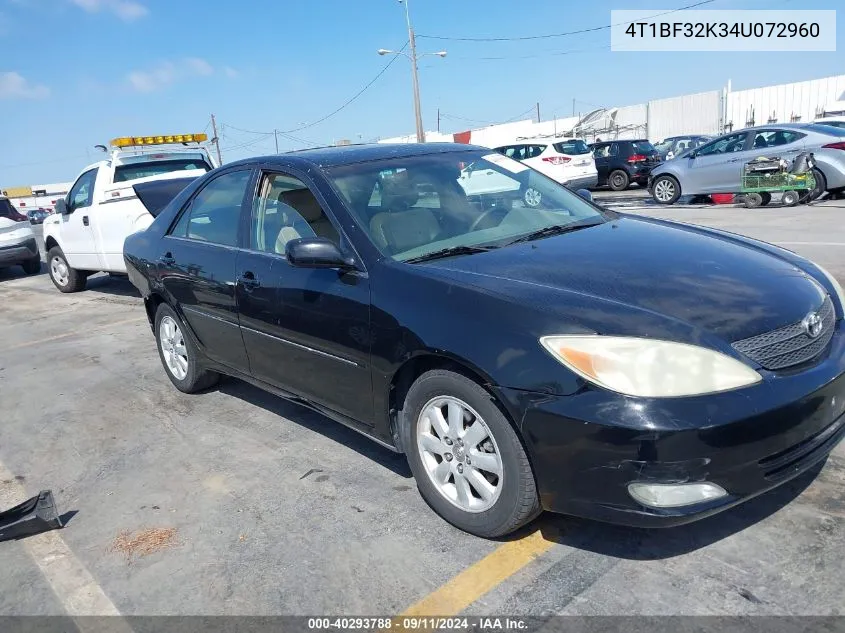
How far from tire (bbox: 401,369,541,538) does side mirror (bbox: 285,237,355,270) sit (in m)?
0.69

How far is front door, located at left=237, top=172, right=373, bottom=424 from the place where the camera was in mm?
3189

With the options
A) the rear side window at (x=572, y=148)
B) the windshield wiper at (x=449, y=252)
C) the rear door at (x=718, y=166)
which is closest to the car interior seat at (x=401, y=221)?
the windshield wiper at (x=449, y=252)

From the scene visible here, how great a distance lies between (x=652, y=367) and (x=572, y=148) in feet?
52.7

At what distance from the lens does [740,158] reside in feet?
44.3

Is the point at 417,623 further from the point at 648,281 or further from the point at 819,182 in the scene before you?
the point at 819,182

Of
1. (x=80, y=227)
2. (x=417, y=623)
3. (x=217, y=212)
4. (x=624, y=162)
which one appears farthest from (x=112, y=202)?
(x=624, y=162)

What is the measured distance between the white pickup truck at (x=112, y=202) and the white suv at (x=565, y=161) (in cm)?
928

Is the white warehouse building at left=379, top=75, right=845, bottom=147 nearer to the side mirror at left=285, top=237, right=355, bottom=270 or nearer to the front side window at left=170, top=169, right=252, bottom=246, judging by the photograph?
the front side window at left=170, top=169, right=252, bottom=246

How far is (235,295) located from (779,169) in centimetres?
1181

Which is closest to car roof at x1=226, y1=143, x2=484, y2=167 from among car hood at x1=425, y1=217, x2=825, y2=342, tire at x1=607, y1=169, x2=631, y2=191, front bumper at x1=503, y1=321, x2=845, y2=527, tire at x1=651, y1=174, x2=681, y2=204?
car hood at x1=425, y1=217, x2=825, y2=342

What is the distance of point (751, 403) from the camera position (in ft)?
7.58

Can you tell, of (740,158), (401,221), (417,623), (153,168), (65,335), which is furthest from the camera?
(740,158)

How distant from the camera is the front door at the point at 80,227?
31.4ft

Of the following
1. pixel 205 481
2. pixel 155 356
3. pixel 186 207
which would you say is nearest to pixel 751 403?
pixel 205 481
